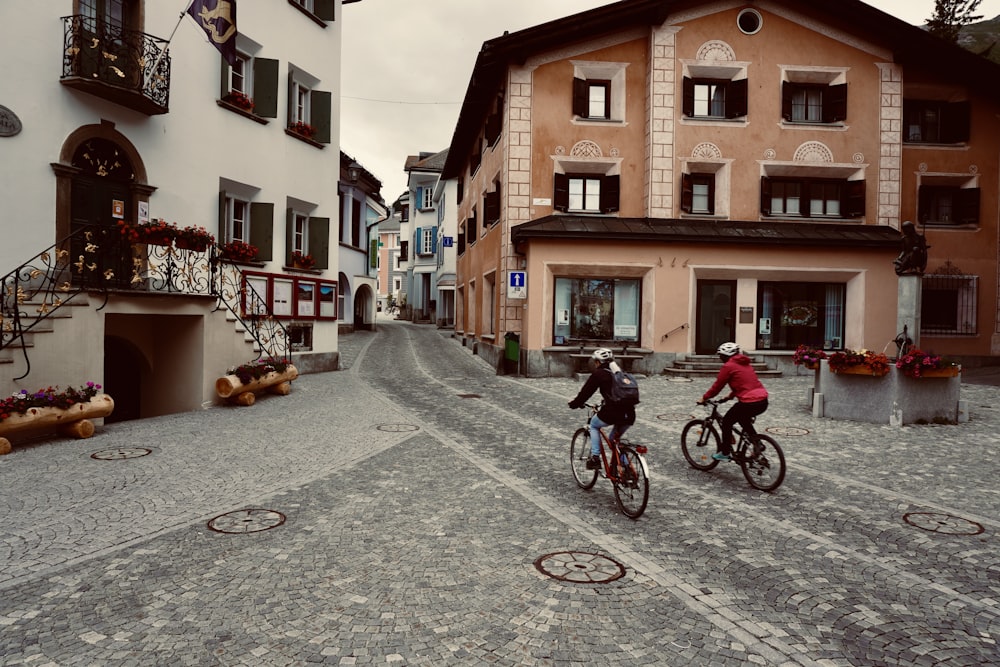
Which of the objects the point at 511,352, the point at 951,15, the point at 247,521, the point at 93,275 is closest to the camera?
the point at 247,521

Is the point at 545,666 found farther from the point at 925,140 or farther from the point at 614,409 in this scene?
the point at 925,140

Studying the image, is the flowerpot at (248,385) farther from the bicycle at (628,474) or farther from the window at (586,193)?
the window at (586,193)

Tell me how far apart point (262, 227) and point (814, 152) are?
1739cm

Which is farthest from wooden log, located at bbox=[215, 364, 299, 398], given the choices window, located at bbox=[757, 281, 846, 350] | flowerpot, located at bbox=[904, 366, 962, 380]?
window, located at bbox=[757, 281, 846, 350]

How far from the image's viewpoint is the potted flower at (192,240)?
1277cm

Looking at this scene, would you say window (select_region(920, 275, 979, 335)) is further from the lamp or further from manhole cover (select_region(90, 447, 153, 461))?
manhole cover (select_region(90, 447, 153, 461))

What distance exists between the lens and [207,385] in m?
13.1

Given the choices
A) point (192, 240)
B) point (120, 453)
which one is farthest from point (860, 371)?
point (192, 240)

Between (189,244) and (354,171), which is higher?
(354,171)

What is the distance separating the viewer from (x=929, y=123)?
76.2 ft

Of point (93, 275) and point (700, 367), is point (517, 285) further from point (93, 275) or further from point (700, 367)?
point (93, 275)

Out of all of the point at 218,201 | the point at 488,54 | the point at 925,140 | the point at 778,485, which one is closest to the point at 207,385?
the point at 218,201

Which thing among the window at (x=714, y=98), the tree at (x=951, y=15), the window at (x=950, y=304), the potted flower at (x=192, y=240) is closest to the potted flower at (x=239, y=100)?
the potted flower at (x=192, y=240)

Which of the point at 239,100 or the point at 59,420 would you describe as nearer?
the point at 59,420
